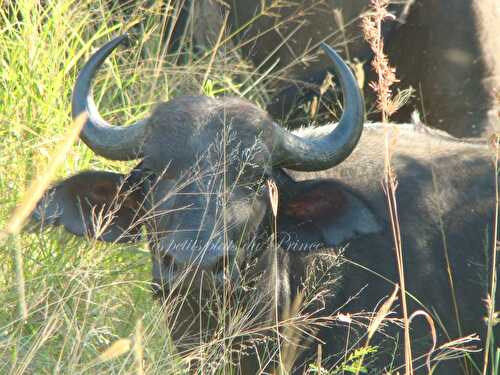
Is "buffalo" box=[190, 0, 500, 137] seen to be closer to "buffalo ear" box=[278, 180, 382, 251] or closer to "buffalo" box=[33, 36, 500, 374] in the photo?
"buffalo" box=[33, 36, 500, 374]

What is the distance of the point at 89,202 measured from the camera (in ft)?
16.3

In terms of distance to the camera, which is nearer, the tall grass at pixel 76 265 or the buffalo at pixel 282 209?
the tall grass at pixel 76 265

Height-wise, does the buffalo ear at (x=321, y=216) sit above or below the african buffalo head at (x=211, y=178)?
below

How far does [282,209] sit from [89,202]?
0.90m

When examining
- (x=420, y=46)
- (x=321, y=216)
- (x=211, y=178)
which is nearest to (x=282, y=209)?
(x=321, y=216)

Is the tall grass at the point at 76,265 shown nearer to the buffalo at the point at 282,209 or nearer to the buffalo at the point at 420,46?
the buffalo at the point at 282,209

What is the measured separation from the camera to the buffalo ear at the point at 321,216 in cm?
483

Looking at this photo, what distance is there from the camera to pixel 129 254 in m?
5.76

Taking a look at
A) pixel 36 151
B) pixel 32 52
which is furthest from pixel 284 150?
pixel 32 52

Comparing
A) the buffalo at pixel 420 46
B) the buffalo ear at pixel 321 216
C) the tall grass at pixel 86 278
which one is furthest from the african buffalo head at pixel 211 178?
the buffalo at pixel 420 46

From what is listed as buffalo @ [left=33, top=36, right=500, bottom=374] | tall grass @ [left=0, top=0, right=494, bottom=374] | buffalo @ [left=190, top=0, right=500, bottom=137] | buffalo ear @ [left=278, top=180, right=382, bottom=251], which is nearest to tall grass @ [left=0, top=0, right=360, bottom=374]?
tall grass @ [left=0, top=0, right=494, bottom=374]

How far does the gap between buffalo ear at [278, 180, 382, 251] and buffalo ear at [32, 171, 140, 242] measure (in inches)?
27.7

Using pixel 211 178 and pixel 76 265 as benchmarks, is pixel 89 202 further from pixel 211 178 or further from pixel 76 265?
pixel 211 178

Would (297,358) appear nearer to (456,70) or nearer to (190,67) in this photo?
(190,67)
